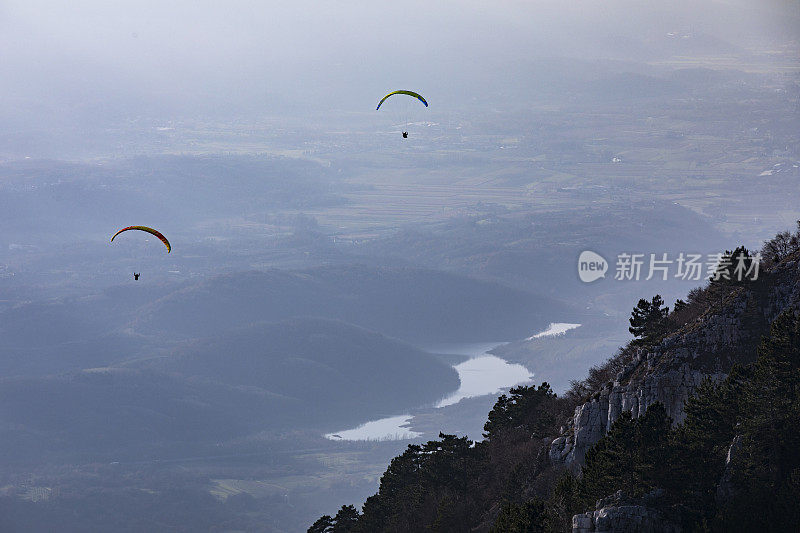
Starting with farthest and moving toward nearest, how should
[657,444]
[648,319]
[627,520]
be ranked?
1. [648,319]
2. [657,444]
3. [627,520]

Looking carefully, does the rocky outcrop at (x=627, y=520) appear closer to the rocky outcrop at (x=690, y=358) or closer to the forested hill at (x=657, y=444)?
the forested hill at (x=657, y=444)

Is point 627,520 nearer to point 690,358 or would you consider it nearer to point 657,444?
point 657,444

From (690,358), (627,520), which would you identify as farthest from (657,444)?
(690,358)

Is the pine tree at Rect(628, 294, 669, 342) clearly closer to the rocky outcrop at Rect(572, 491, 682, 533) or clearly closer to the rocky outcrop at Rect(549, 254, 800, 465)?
the rocky outcrop at Rect(549, 254, 800, 465)

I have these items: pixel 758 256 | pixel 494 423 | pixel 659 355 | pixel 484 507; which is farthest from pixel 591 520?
pixel 494 423

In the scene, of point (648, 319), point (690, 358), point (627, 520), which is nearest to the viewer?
point (627, 520)

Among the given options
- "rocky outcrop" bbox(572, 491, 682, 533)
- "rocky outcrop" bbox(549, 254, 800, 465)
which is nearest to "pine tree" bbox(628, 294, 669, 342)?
"rocky outcrop" bbox(549, 254, 800, 465)

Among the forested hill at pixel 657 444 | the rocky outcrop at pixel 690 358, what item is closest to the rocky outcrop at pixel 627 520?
the forested hill at pixel 657 444
